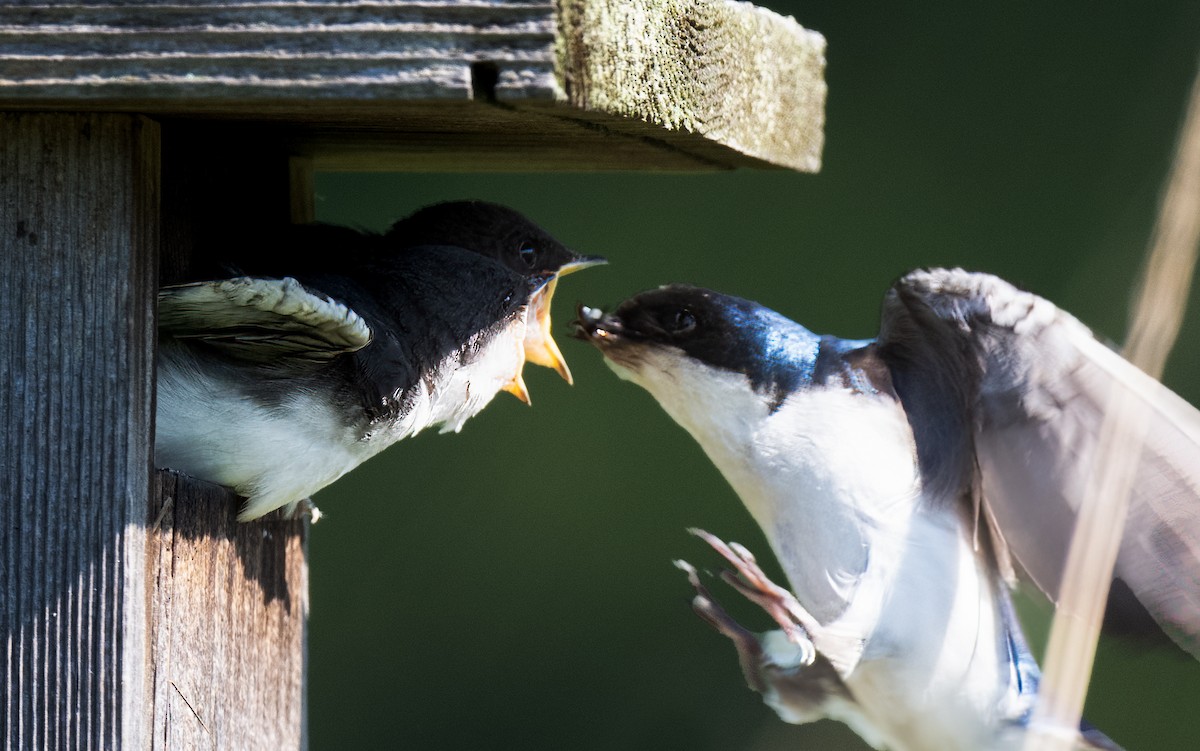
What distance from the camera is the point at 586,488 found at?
2.35 m

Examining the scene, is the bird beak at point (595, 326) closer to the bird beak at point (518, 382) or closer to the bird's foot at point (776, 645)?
the bird beak at point (518, 382)

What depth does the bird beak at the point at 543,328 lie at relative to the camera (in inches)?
49.9

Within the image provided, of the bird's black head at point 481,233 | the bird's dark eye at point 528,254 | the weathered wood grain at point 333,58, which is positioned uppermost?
the weathered wood grain at point 333,58

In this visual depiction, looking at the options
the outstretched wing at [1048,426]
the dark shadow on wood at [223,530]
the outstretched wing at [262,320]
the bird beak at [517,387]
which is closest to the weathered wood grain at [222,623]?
the dark shadow on wood at [223,530]

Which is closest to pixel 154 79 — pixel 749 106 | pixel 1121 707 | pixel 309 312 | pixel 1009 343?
pixel 309 312

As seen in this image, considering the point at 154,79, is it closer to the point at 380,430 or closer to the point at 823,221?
the point at 380,430

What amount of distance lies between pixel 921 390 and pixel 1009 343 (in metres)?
0.12

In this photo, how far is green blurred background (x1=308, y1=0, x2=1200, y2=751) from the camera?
2.23 metres

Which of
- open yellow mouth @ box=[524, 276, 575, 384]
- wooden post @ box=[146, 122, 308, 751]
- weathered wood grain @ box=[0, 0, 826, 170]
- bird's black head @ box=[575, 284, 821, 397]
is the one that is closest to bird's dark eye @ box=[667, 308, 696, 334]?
bird's black head @ box=[575, 284, 821, 397]

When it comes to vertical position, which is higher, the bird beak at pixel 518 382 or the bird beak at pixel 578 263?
the bird beak at pixel 578 263

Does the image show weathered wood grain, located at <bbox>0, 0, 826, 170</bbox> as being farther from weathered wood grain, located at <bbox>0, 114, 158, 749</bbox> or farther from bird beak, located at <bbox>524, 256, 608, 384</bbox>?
bird beak, located at <bbox>524, 256, 608, 384</bbox>

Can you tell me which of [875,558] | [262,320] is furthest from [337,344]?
[875,558]

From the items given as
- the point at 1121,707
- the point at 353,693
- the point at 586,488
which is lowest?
the point at 353,693

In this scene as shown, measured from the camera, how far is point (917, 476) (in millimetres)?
1251
